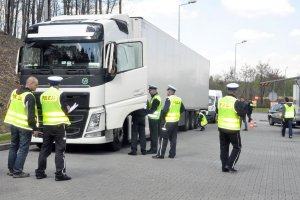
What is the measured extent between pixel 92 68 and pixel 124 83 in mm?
1146

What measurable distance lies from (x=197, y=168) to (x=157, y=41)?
23.1ft

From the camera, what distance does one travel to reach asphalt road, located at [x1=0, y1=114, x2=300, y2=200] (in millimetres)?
7797

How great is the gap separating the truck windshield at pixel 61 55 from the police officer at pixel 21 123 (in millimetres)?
3394

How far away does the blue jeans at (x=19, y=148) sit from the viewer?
9.08 meters

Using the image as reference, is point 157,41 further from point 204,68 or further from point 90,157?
point 204,68

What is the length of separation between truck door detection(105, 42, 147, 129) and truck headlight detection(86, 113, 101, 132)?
31 centimetres

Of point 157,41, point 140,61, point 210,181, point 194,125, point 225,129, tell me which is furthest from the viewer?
point 194,125

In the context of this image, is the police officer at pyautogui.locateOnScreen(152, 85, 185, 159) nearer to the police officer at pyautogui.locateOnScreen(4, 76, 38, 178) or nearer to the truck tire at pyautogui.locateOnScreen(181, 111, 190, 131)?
the police officer at pyautogui.locateOnScreen(4, 76, 38, 178)

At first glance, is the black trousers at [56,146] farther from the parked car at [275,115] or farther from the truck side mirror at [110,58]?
the parked car at [275,115]

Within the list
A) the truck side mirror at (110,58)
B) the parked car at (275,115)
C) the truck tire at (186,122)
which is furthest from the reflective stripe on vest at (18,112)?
the parked car at (275,115)

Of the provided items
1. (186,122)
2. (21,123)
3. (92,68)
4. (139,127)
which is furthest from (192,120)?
(21,123)

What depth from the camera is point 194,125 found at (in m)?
26.0

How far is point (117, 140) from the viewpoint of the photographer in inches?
541

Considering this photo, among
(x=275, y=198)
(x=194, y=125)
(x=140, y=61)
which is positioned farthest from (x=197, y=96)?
(x=275, y=198)
